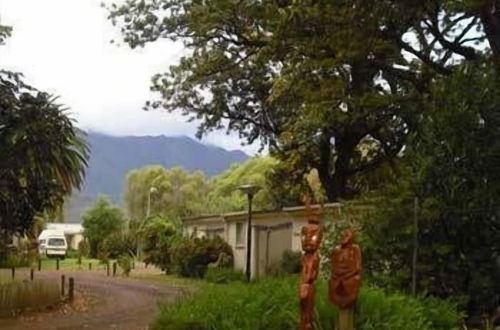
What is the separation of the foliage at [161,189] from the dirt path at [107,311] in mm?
43373

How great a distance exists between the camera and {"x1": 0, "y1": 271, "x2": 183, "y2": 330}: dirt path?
17984 millimetres

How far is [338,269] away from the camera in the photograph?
984cm

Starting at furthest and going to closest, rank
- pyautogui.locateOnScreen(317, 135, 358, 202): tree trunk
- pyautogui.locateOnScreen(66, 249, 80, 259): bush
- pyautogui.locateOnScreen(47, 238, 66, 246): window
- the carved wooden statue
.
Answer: pyautogui.locateOnScreen(66, 249, 80, 259): bush
pyautogui.locateOnScreen(47, 238, 66, 246): window
pyautogui.locateOnScreen(317, 135, 358, 202): tree trunk
the carved wooden statue

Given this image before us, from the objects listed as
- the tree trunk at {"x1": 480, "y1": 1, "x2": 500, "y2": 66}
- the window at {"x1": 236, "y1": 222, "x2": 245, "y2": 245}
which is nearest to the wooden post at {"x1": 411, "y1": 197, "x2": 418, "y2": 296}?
the tree trunk at {"x1": 480, "y1": 1, "x2": 500, "y2": 66}

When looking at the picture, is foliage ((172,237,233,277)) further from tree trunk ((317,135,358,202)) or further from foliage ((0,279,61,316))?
foliage ((0,279,61,316))

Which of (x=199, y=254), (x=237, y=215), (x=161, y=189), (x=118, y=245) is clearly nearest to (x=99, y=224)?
(x=118, y=245)

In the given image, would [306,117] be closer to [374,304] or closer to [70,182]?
[70,182]

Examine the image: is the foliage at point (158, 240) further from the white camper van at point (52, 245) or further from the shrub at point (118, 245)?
the white camper van at point (52, 245)

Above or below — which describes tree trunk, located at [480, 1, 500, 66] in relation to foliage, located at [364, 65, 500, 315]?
above

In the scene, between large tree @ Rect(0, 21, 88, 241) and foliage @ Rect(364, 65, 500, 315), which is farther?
large tree @ Rect(0, 21, 88, 241)

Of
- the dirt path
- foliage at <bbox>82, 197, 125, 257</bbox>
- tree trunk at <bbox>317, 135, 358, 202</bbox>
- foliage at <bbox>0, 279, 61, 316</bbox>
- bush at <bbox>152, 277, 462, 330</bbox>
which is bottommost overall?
the dirt path

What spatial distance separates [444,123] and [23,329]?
9.41 metres

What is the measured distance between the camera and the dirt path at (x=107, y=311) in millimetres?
17984

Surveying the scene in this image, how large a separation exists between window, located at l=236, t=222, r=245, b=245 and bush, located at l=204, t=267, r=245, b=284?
225 centimetres
